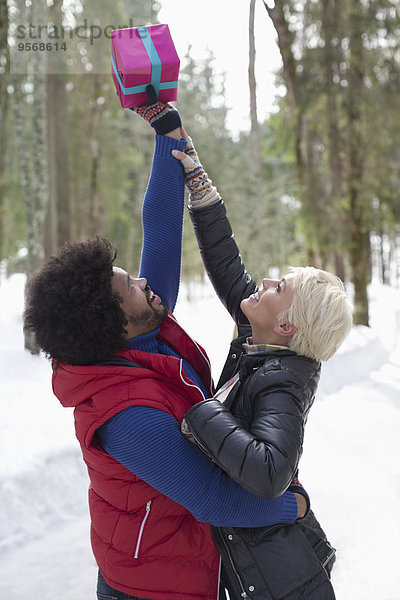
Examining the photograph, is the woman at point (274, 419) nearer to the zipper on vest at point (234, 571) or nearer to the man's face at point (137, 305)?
the zipper on vest at point (234, 571)

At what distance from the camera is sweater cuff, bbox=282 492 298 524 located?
1.81 meters

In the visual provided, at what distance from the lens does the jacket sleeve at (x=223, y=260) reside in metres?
2.38

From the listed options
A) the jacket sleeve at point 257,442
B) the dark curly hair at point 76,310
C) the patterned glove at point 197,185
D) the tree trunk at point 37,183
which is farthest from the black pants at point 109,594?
the tree trunk at point 37,183

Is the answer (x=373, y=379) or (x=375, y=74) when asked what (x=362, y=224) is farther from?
(x=373, y=379)

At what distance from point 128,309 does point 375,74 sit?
43.3ft

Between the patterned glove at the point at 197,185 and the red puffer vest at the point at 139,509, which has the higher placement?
the patterned glove at the point at 197,185

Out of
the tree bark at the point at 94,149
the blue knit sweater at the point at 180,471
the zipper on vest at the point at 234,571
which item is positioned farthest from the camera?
the tree bark at the point at 94,149

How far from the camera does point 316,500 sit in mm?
4852

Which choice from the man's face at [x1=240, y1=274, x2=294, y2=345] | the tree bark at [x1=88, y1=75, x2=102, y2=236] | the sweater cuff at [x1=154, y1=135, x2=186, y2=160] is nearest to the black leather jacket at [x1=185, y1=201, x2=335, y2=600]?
the man's face at [x1=240, y1=274, x2=294, y2=345]

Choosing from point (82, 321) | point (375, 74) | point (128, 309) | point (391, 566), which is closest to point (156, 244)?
point (128, 309)

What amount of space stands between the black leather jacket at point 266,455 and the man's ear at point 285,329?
7 cm

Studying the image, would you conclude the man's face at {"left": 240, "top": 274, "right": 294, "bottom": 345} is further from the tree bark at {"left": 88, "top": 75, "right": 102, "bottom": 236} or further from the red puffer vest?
the tree bark at {"left": 88, "top": 75, "right": 102, "bottom": 236}

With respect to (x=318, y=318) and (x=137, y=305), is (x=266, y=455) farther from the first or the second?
(x=137, y=305)

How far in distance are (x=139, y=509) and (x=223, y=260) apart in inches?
43.8
